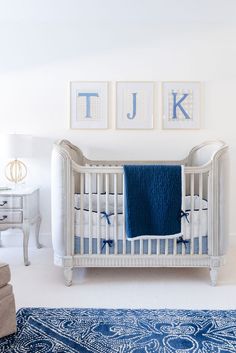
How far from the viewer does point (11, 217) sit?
2867mm

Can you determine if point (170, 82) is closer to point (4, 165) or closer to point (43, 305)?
point (4, 165)

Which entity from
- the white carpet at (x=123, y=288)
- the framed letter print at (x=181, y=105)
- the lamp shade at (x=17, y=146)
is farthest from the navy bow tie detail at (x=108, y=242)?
the framed letter print at (x=181, y=105)

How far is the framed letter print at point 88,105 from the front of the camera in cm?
339

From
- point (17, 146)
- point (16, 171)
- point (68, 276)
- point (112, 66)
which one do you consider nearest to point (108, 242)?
point (68, 276)

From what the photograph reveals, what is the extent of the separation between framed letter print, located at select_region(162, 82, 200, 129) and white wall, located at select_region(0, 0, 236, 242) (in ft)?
0.25

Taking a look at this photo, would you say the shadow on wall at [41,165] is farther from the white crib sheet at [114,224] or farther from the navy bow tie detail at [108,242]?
the navy bow tie detail at [108,242]

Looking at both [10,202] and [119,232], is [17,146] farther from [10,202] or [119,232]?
[119,232]

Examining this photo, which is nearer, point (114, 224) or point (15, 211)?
point (114, 224)

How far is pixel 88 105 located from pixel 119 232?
1.48 m

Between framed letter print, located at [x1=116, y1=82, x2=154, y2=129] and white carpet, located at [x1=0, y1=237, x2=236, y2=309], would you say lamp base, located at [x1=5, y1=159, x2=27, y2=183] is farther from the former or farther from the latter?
framed letter print, located at [x1=116, y1=82, x2=154, y2=129]

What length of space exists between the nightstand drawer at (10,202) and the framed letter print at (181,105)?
5.33ft

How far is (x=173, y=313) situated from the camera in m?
2.00

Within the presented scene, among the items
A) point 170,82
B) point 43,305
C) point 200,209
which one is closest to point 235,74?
point 170,82

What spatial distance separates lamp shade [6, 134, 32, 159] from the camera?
9.94ft
